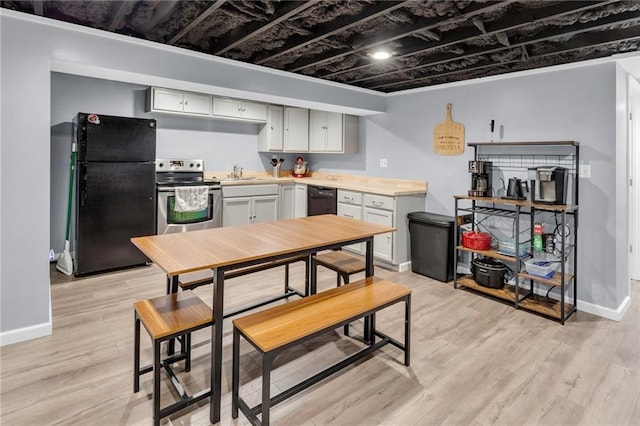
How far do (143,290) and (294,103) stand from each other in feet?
8.86

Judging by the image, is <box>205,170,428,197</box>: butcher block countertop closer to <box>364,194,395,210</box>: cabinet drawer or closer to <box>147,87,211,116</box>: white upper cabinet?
<box>364,194,395,210</box>: cabinet drawer

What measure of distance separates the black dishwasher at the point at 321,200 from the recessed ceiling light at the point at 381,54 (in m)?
2.05

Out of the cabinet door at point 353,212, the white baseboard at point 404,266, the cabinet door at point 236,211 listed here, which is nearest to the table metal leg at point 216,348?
the white baseboard at point 404,266

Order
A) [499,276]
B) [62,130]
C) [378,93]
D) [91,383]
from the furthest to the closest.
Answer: [378,93] → [62,130] → [499,276] → [91,383]

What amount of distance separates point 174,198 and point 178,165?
674 mm

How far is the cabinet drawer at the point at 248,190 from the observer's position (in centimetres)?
491

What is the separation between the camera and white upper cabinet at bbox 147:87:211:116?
442 cm

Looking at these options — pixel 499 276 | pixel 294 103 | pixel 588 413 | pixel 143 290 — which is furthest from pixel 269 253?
pixel 294 103

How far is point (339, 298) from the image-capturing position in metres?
2.23

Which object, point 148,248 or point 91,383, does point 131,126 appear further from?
point 91,383

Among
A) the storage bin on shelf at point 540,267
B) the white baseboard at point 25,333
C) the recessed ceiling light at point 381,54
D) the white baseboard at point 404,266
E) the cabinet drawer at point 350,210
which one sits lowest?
the white baseboard at point 25,333

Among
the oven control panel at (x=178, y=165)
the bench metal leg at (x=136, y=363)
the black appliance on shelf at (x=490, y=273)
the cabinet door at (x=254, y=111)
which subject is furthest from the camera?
the cabinet door at (x=254, y=111)

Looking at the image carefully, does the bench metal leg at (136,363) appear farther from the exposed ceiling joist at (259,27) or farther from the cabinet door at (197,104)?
the cabinet door at (197,104)

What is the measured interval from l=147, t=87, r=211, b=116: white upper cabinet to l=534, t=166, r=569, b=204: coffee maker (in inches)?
156
